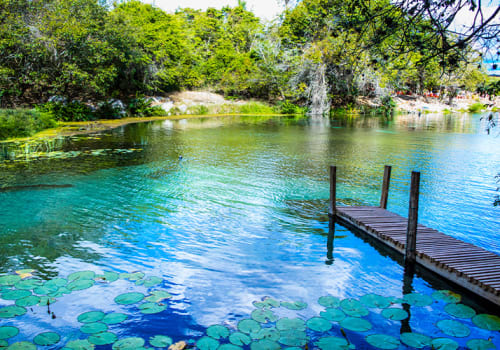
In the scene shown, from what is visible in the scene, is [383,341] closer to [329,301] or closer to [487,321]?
[329,301]

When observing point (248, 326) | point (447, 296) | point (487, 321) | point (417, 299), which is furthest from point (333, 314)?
point (487, 321)

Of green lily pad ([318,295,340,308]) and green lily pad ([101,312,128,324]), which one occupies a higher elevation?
green lily pad ([318,295,340,308])

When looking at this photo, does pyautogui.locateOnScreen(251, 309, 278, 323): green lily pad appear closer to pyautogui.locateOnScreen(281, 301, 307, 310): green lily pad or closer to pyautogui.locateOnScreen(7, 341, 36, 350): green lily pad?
pyautogui.locateOnScreen(281, 301, 307, 310): green lily pad

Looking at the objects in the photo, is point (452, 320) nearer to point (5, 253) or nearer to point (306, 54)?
point (5, 253)

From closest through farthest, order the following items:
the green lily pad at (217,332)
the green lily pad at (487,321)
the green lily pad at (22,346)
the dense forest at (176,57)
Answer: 1. the green lily pad at (22,346)
2. the green lily pad at (217,332)
3. the green lily pad at (487,321)
4. the dense forest at (176,57)

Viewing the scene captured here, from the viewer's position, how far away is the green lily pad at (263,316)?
5.31 meters

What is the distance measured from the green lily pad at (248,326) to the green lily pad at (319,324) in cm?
71

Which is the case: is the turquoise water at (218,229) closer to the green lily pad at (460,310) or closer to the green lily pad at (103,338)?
the green lily pad at (460,310)

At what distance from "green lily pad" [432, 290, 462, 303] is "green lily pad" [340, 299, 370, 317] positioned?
1359 millimetres

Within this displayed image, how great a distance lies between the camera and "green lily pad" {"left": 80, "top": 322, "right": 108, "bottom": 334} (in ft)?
16.1

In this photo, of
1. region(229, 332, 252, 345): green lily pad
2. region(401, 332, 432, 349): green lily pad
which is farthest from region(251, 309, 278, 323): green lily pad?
region(401, 332, 432, 349): green lily pad

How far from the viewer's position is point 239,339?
477 centimetres

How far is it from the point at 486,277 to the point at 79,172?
522 inches

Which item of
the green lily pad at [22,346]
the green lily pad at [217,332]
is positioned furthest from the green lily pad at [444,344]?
the green lily pad at [22,346]
